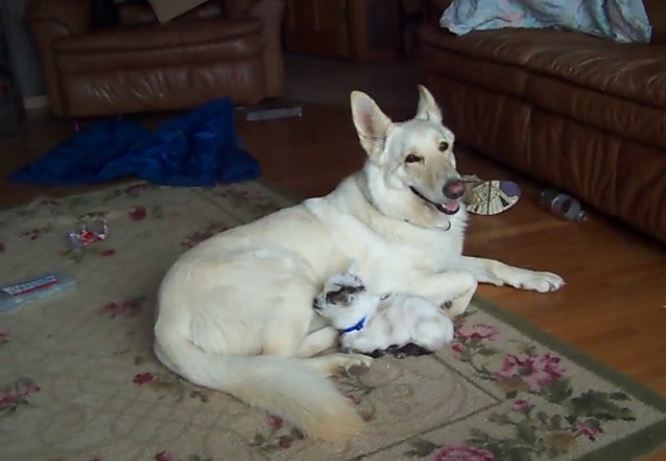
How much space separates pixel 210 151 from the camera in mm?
3736

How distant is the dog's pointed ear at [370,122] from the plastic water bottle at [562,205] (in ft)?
3.20

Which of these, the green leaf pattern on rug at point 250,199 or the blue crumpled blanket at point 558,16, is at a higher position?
the blue crumpled blanket at point 558,16

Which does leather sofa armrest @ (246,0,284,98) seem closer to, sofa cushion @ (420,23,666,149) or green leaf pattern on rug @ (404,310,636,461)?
sofa cushion @ (420,23,666,149)

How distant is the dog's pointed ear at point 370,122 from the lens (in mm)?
2088

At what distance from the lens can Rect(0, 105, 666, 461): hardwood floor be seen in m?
2.00

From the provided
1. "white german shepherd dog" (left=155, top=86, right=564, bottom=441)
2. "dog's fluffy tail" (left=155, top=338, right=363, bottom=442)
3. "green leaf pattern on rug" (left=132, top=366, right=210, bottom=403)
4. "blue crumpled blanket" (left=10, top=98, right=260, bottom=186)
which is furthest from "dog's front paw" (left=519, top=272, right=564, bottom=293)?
"blue crumpled blanket" (left=10, top=98, right=260, bottom=186)

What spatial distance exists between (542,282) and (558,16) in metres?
1.48

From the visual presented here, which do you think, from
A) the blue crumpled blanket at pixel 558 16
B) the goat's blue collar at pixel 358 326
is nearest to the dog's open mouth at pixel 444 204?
the goat's blue collar at pixel 358 326

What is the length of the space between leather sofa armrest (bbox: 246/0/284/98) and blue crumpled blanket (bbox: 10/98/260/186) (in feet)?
2.89

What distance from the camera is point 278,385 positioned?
64.2 inches

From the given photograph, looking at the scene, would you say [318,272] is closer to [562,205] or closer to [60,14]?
[562,205]

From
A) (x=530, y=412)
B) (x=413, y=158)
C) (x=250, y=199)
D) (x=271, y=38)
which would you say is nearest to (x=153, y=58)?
(x=271, y=38)

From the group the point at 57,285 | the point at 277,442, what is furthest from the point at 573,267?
the point at 57,285

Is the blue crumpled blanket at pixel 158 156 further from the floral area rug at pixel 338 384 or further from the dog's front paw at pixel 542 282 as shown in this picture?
the dog's front paw at pixel 542 282
